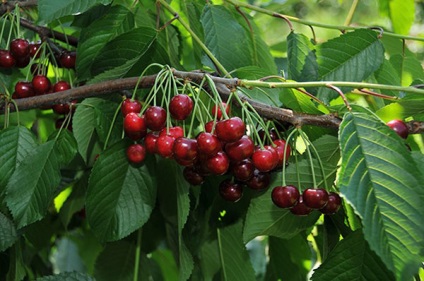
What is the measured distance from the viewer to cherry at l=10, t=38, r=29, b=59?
149 cm

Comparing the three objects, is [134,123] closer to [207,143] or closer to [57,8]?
[207,143]

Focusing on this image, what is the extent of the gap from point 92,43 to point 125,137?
0.26 meters

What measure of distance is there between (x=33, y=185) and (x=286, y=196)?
514 mm

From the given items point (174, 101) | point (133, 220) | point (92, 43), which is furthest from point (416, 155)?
point (92, 43)

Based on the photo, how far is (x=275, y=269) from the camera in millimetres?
1573

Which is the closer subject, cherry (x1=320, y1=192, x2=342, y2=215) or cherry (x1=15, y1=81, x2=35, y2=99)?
cherry (x1=320, y1=192, x2=342, y2=215)

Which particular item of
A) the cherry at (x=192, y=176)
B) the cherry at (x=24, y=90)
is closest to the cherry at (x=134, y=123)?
the cherry at (x=192, y=176)

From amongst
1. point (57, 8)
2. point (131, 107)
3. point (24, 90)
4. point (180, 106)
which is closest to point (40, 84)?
point (24, 90)

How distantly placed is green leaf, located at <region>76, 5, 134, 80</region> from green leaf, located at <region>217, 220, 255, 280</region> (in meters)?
0.49

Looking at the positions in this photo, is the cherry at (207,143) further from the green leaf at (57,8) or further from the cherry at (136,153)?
the green leaf at (57,8)

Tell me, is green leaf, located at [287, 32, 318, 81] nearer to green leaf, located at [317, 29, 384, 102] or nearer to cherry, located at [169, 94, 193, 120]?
green leaf, located at [317, 29, 384, 102]

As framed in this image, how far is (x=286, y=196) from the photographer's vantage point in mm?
1117

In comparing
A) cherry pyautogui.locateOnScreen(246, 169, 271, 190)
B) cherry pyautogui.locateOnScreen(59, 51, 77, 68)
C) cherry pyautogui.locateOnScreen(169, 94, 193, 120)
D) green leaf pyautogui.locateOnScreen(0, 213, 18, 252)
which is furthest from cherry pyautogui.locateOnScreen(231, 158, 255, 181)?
cherry pyautogui.locateOnScreen(59, 51, 77, 68)

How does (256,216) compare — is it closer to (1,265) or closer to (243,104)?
(243,104)
